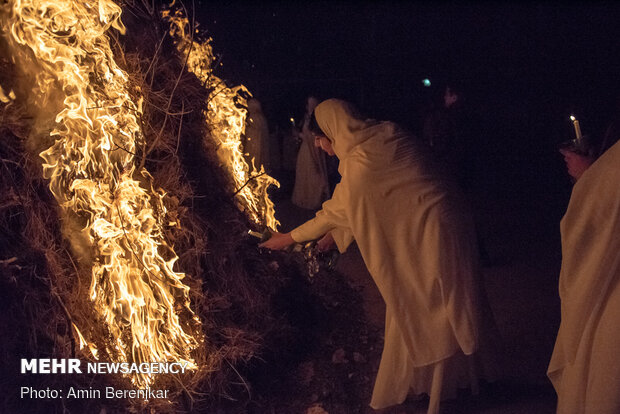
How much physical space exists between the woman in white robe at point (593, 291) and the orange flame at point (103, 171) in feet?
8.26

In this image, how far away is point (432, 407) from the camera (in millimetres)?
4379

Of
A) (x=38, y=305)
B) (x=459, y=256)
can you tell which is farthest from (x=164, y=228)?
(x=459, y=256)

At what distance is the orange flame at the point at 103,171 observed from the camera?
3980 mm

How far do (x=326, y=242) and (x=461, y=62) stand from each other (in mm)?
18167

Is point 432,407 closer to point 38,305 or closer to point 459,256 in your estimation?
point 459,256

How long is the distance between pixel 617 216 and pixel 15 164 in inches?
146

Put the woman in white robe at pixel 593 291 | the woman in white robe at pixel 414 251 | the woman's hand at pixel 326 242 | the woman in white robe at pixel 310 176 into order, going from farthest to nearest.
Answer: the woman in white robe at pixel 310 176 < the woman's hand at pixel 326 242 < the woman in white robe at pixel 414 251 < the woman in white robe at pixel 593 291

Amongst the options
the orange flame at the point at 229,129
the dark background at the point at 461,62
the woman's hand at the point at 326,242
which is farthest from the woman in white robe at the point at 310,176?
the woman's hand at the point at 326,242

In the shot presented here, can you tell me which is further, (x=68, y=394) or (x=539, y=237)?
(x=539, y=237)

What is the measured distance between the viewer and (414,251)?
4.39 m

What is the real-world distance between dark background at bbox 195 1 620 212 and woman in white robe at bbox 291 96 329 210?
368 cm
